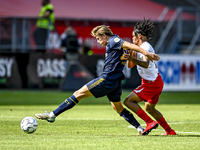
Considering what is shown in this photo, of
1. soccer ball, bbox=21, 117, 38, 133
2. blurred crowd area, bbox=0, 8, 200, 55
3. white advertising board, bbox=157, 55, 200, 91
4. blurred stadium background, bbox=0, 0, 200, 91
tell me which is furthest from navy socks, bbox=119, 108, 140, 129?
blurred crowd area, bbox=0, 8, 200, 55

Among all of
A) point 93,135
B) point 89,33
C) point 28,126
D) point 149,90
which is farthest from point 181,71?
point 28,126

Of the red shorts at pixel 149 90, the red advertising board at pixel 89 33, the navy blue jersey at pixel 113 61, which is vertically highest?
the navy blue jersey at pixel 113 61

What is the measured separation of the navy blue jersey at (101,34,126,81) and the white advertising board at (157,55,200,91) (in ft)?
37.8

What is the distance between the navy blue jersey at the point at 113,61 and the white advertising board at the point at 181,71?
453 inches

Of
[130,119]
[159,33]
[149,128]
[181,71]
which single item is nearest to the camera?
[149,128]

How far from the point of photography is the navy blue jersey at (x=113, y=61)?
6.88 meters

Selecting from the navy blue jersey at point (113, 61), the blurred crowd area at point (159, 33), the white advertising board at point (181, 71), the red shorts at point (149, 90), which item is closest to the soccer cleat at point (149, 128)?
the red shorts at point (149, 90)

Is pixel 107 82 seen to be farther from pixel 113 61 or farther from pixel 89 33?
pixel 89 33

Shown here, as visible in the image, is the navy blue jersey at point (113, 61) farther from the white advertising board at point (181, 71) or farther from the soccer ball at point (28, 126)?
the white advertising board at point (181, 71)

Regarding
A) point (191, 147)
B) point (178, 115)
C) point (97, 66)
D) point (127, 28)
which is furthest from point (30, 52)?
point (191, 147)

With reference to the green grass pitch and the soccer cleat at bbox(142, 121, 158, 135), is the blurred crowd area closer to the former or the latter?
the green grass pitch

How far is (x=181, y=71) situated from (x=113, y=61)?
1217cm

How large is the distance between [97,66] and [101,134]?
11.5m

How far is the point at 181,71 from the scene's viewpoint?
18.6 metres
